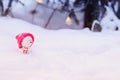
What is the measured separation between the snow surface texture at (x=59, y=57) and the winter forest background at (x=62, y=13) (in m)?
0.52

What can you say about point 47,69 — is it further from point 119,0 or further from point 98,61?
point 119,0

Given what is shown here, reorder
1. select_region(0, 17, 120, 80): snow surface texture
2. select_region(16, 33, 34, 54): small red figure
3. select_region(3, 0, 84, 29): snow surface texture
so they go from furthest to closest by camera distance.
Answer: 1. select_region(3, 0, 84, 29): snow surface texture
2. select_region(16, 33, 34, 54): small red figure
3. select_region(0, 17, 120, 80): snow surface texture

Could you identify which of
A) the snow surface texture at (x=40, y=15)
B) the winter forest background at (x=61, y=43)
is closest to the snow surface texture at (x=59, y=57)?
the winter forest background at (x=61, y=43)

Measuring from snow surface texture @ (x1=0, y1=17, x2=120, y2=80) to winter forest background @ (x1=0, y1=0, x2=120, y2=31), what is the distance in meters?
0.52

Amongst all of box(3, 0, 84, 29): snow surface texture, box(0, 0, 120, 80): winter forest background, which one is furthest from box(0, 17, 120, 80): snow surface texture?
box(3, 0, 84, 29): snow surface texture

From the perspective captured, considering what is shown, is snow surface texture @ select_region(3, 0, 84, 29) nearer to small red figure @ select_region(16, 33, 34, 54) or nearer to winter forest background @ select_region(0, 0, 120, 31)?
winter forest background @ select_region(0, 0, 120, 31)

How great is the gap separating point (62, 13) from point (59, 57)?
1.26m

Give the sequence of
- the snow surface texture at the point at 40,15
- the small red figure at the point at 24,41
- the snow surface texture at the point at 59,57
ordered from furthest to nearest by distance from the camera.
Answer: the snow surface texture at the point at 40,15 < the small red figure at the point at 24,41 < the snow surface texture at the point at 59,57

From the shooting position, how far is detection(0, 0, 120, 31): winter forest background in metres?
2.64

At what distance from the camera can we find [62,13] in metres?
2.79

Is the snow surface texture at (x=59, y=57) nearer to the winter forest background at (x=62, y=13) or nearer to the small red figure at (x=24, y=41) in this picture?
the small red figure at (x=24, y=41)

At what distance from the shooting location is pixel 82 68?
1.46 metres

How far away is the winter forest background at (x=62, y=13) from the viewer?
2.64 metres

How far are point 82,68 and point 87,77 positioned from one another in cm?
11
